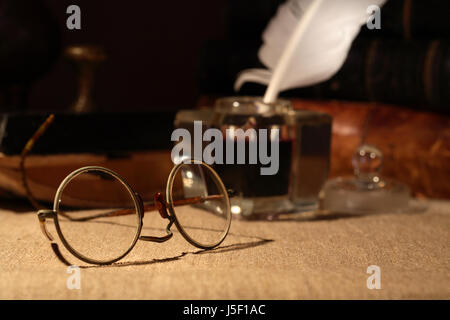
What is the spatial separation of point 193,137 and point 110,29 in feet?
2.27

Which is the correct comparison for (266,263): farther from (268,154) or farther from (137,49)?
(137,49)

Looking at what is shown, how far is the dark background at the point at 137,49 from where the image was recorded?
1501 mm

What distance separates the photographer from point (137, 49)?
4.99 ft

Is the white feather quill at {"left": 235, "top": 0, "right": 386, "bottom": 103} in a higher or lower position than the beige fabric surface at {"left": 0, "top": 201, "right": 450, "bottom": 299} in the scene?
higher

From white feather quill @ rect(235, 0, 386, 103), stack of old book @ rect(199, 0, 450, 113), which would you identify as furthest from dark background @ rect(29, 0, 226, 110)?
white feather quill @ rect(235, 0, 386, 103)

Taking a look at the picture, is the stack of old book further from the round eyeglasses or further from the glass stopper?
the round eyeglasses

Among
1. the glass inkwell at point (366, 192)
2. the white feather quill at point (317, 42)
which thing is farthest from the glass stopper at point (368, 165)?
the white feather quill at point (317, 42)

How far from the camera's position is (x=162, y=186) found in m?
0.97

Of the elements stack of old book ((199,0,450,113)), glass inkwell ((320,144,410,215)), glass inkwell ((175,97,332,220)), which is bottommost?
glass inkwell ((320,144,410,215))

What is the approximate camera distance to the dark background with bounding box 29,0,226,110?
150 centimetres

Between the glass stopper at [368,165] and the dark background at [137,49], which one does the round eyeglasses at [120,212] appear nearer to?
the glass stopper at [368,165]

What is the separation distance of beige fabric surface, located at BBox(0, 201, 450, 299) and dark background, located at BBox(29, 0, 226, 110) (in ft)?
2.27

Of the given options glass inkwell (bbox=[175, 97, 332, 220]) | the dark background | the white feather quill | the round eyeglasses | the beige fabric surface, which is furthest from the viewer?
the dark background
